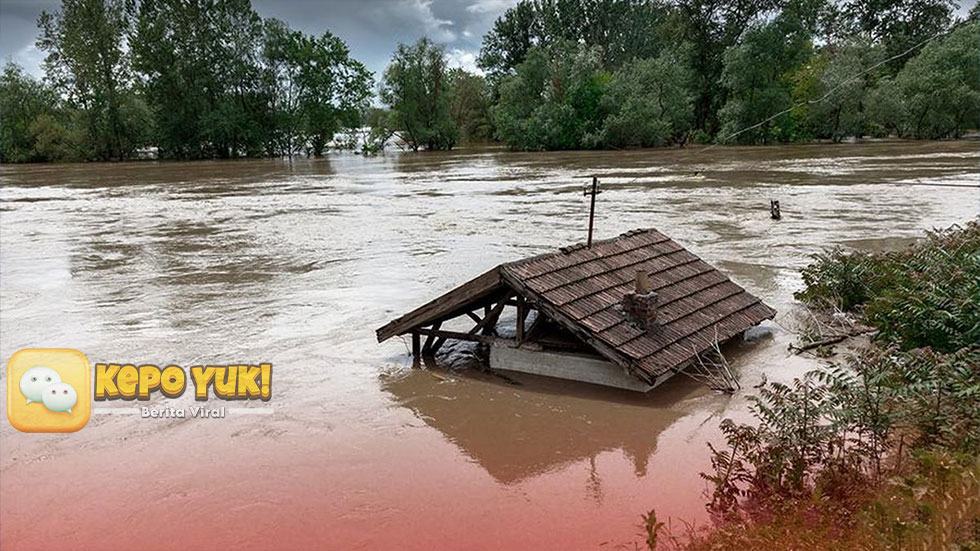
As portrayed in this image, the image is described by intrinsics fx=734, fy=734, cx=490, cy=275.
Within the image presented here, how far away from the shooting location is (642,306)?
8.27 meters

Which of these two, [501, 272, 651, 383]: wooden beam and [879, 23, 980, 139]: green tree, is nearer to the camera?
[501, 272, 651, 383]: wooden beam

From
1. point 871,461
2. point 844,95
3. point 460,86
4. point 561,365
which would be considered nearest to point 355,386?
point 561,365

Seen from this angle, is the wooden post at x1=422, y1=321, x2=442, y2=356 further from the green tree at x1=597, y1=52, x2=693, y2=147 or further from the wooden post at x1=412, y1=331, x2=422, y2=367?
the green tree at x1=597, y1=52, x2=693, y2=147

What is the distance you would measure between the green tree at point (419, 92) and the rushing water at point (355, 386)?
40.3 m

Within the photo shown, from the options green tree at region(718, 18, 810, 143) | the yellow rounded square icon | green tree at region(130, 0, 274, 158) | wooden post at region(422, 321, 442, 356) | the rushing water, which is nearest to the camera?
the rushing water

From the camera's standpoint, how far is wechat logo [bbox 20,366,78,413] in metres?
8.40

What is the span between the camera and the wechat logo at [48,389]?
8397 mm

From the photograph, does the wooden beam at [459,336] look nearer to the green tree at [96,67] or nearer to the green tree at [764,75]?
the green tree at [764,75]

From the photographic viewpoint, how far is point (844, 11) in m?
69.4

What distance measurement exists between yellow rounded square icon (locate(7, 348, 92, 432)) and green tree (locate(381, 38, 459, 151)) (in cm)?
5698

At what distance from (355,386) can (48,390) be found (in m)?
3.85

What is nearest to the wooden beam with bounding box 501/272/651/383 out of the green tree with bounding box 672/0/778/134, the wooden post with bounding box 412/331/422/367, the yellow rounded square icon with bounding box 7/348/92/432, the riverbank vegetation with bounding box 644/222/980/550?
the riverbank vegetation with bounding box 644/222/980/550

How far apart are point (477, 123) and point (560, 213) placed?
179 ft

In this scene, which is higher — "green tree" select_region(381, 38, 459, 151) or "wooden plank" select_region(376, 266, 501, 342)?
"green tree" select_region(381, 38, 459, 151)
